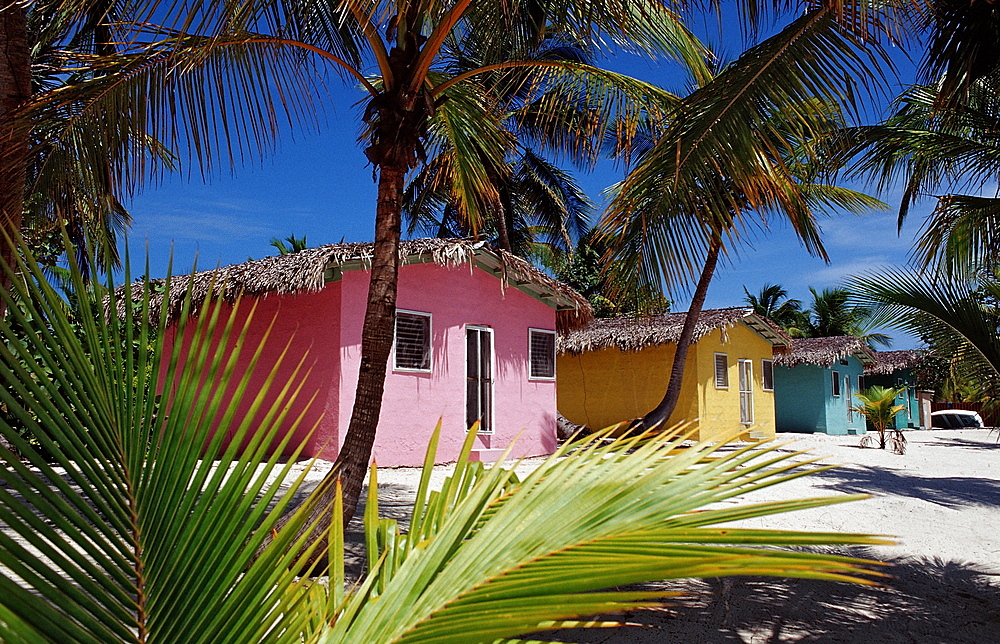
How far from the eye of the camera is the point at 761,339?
19.8 m

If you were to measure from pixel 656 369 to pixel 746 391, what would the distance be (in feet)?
11.0

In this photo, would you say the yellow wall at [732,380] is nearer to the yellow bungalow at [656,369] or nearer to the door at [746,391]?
the yellow bungalow at [656,369]

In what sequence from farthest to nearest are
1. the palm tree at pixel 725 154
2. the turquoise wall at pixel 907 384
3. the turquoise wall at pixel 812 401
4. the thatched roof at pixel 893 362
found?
the turquoise wall at pixel 907 384, the thatched roof at pixel 893 362, the turquoise wall at pixel 812 401, the palm tree at pixel 725 154

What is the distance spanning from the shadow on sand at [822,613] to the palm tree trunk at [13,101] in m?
3.95

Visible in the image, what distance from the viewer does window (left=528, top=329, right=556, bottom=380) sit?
501 inches

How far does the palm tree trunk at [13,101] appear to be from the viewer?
4.29 metres

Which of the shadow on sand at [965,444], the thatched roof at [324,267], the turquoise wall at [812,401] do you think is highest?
the thatched roof at [324,267]

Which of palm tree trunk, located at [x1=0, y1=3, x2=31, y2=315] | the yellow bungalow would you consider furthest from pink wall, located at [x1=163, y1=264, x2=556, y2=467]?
palm tree trunk, located at [x1=0, y1=3, x2=31, y2=315]

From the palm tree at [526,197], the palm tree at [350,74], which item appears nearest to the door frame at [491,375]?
the palm tree at [526,197]

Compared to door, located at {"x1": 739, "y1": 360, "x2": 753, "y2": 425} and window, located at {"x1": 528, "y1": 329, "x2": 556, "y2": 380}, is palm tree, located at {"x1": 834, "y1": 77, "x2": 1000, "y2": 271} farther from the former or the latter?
door, located at {"x1": 739, "y1": 360, "x2": 753, "y2": 425}

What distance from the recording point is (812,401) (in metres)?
22.9

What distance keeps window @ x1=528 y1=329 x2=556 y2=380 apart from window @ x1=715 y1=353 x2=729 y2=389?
5876 mm

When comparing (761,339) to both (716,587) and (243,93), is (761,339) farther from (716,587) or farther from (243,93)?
(243,93)

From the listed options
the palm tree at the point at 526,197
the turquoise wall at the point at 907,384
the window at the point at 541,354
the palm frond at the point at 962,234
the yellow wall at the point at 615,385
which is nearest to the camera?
the palm frond at the point at 962,234
